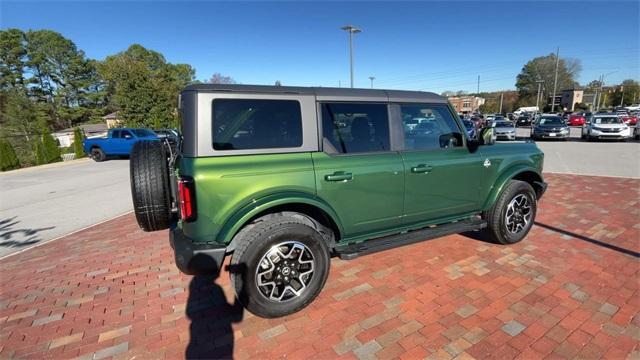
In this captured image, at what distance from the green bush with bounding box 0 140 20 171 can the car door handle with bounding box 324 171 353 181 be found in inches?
763

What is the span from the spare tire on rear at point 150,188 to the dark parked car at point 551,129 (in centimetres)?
2247

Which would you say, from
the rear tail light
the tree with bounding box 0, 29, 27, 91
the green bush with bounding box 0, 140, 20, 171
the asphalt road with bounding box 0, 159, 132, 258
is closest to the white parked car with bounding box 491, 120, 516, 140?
the asphalt road with bounding box 0, 159, 132, 258

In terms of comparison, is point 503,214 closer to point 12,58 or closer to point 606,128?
point 606,128

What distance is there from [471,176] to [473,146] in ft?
1.17

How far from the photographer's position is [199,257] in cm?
243

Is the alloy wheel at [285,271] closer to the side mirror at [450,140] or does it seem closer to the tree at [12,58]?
the side mirror at [450,140]

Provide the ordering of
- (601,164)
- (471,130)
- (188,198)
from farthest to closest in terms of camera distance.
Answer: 1. (471,130)
2. (601,164)
3. (188,198)

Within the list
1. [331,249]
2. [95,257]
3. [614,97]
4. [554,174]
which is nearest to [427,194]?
[331,249]

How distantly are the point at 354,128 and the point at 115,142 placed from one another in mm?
16866

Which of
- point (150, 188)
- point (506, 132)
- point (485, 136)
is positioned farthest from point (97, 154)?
point (506, 132)

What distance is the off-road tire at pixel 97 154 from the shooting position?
635 inches

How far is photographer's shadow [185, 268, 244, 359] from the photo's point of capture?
2.33 metres

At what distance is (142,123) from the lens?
29141mm

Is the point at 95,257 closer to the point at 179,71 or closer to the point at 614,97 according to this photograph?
the point at 179,71
